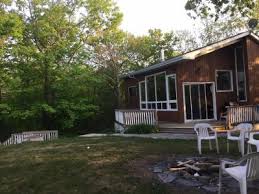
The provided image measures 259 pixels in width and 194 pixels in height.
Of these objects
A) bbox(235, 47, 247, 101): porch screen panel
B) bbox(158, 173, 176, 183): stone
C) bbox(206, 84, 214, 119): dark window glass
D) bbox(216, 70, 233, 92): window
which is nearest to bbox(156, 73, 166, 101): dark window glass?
bbox(206, 84, 214, 119): dark window glass

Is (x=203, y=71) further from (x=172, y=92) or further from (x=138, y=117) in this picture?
(x=138, y=117)

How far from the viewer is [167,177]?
6.56 m

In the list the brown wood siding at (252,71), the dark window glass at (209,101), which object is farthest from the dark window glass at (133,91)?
the brown wood siding at (252,71)

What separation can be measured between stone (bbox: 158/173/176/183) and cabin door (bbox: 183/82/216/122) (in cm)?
1128

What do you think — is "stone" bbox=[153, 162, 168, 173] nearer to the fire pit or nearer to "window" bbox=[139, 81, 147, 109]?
the fire pit

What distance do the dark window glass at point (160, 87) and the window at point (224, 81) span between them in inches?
115

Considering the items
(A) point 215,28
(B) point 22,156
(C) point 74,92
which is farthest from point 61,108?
(A) point 215,28

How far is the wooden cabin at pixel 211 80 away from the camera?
704 inches

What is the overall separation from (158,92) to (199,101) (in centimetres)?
268

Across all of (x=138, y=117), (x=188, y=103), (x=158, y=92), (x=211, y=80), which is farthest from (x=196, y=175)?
(x=158, y=92)

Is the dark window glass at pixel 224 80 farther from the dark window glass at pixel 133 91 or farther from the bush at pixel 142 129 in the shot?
the dark window glass at pixel 133 91

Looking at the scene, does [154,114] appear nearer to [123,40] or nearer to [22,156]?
[22,156]

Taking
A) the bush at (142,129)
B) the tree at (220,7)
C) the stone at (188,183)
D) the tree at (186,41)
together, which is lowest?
the stone at (188,183)

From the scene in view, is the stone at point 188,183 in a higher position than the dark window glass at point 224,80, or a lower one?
lower
